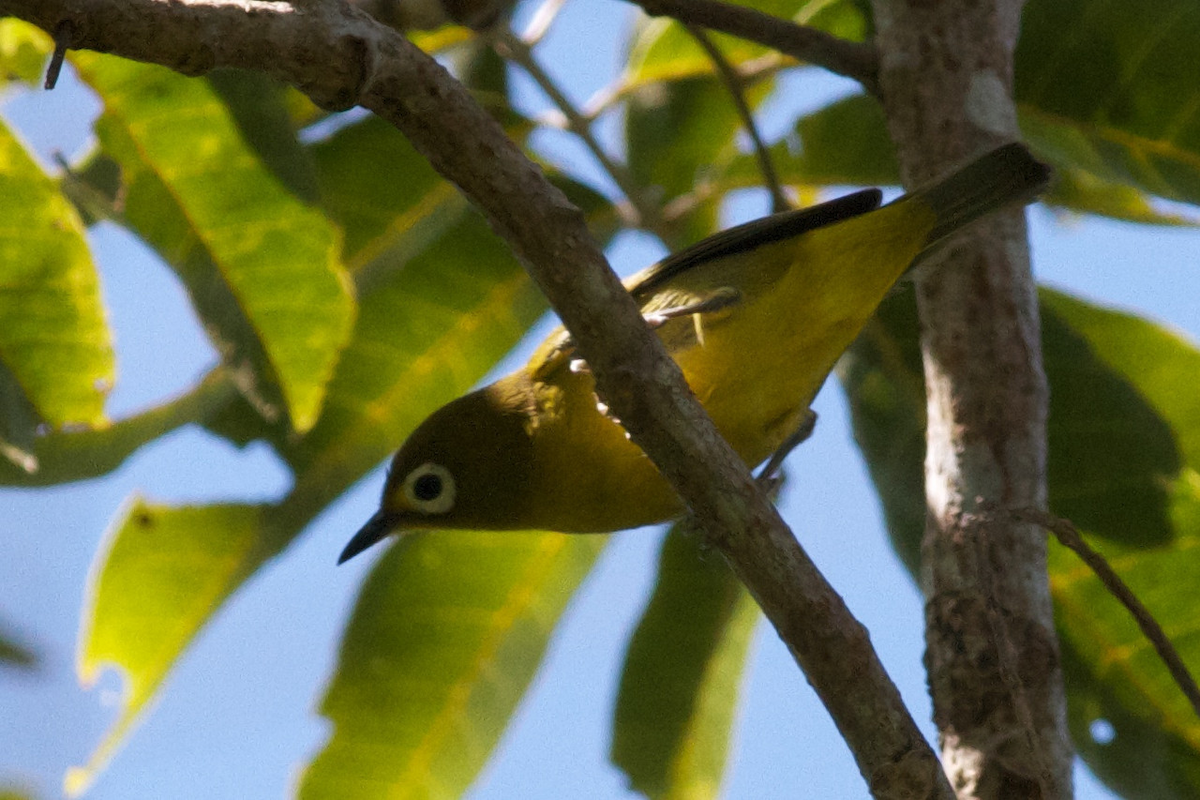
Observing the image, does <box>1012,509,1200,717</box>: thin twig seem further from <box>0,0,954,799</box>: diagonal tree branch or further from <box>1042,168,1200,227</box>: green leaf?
<box>1042,168,1200,227</box>: green leaf

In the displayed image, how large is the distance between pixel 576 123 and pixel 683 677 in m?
1.73

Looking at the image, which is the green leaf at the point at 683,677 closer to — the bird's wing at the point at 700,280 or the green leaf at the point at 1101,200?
the bird's wing at the point at 700,280

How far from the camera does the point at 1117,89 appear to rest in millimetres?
3584

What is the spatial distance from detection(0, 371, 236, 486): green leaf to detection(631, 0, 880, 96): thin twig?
1.65 meters

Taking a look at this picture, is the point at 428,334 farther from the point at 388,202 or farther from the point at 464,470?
the point at 464,470

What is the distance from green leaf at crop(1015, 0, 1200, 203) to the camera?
349cm

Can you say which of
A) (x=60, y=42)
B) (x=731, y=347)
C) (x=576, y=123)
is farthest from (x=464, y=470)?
(x=60, y=42)

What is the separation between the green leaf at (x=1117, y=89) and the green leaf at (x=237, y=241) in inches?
78.9

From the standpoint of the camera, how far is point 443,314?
4203 millimetres

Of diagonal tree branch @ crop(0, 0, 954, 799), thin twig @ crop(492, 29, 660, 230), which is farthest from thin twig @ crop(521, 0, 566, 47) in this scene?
diagonal tree branch @ crop(0, 0, 954, 799)

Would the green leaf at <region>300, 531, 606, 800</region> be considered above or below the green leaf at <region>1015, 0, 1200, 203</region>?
below

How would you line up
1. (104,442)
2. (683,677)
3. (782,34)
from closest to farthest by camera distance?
1. (782,34)
2. (104,442)
3. (683,677)

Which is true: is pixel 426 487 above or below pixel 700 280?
below

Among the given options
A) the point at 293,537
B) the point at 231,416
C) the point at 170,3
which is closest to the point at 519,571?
the point at 293,537
